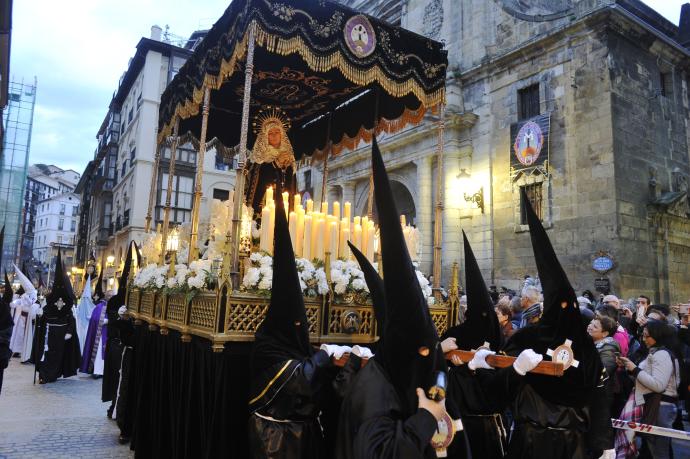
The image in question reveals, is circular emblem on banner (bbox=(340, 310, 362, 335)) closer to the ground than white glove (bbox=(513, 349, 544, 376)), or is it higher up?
higher up

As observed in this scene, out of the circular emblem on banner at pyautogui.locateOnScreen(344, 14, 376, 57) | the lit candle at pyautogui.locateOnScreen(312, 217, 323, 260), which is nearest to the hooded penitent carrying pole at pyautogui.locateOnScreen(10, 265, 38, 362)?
the lit candle at pyautogui.locateOnScreen(312, 217, 323, 260)

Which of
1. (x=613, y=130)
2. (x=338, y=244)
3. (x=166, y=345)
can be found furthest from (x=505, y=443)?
(x=613, y=130)

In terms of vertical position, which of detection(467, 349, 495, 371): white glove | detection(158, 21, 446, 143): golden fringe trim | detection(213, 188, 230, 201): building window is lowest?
detection(467, 349, 495, 371): white glove

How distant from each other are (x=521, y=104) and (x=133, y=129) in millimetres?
25490

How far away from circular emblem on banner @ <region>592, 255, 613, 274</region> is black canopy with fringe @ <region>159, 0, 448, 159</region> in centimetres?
871

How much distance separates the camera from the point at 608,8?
14.0 metres

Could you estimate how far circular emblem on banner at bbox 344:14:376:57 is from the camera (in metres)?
6.19

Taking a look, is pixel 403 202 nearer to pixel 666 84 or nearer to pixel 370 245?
pixel 666 84

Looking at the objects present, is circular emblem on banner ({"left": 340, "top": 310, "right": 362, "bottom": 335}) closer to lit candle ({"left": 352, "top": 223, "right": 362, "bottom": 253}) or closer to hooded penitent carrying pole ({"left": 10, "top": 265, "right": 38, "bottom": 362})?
lit candle ({"left": 352, "top": 223, "right": 362, "bottom": 253})

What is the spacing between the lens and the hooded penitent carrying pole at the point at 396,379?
85.7 inches

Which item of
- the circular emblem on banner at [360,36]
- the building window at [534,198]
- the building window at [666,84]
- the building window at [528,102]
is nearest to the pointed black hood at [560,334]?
the circular emblem on banner at [360,36]

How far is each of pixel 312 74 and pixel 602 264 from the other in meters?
10.4

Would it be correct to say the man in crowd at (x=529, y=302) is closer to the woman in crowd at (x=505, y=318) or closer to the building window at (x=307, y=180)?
the woman in crowd at (x=505, y=318)

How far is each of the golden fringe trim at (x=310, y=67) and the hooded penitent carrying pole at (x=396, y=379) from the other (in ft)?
13.1
